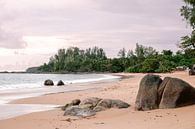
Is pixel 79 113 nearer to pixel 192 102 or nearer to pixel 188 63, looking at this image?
pixel 192 102

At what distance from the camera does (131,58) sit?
180875 millimetres

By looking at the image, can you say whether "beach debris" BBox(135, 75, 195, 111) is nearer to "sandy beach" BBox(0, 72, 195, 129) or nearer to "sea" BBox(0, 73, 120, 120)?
"sandy beach" BBox(0, 72, 195, 129)

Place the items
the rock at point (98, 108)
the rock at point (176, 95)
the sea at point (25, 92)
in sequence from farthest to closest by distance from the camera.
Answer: the sea at point (25, 92) → the rock at point (98, 108) → the rock at point (176, 95)

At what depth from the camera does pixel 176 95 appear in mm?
16656

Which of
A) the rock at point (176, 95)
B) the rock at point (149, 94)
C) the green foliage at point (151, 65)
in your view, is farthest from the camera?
the green foliage at point (151, 65)

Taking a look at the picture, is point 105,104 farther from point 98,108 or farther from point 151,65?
point 151,65

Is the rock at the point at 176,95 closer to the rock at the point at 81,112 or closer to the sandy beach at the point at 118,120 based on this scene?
the sandy beach at the point at 118,120

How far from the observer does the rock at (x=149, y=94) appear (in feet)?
56.1

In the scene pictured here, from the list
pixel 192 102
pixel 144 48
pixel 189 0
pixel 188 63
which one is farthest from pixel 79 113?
pixel 144 48

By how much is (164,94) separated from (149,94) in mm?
739

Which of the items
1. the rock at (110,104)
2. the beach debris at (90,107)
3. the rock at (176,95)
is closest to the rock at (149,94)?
the rock at (176,95)

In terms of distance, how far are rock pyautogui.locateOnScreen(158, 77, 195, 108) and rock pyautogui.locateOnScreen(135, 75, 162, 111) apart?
13.6 inches

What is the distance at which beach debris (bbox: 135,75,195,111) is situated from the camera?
16.7 meters

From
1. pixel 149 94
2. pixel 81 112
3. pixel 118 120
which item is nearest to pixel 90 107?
pixel 81 112
